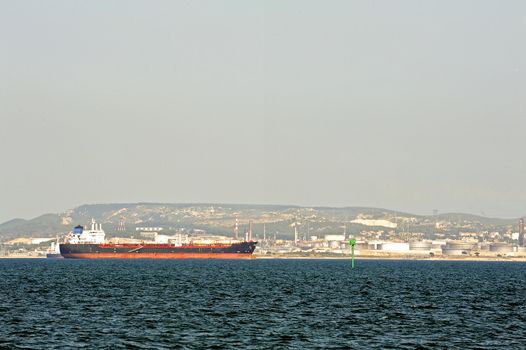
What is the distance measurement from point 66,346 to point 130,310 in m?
24.8

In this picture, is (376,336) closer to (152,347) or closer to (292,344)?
(292,344)

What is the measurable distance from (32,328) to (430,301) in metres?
47.4

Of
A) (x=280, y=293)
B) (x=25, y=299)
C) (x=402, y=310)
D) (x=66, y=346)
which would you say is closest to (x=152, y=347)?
(x=66, y=346)

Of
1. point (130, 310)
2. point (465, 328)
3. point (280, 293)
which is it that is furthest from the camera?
point (280, 293)

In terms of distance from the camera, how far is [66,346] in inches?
2354

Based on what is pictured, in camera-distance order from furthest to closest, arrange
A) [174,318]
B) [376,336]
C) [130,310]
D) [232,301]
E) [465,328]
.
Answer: [232,301]
[130,310]
[174,318]
[465,328]
[376,336]

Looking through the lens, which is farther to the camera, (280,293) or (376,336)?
(280,293)

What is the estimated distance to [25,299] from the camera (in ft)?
322

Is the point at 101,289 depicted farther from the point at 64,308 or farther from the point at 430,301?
the point at 430,301

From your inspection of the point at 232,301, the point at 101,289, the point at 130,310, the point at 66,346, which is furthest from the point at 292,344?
the point at 101,289

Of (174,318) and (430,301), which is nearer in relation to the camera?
(174,318)

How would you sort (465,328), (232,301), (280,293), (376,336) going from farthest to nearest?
(280,293), (232,301), (465,328), (376,336)

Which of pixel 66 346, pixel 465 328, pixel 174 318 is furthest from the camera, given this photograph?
pixel 174 318

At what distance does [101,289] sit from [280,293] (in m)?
23.4
